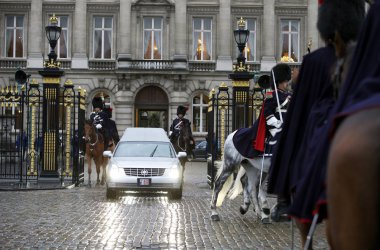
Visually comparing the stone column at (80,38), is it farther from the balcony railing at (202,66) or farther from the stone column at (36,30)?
the balcony railing at (202,66)

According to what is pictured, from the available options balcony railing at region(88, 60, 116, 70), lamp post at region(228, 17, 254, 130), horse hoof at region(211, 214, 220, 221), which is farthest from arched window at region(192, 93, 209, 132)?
horse hoof at region(211, 214, 220, 221)

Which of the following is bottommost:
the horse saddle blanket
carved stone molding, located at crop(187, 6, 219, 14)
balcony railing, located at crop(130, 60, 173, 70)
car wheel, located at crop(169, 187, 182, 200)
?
car wheel, located at crop(169, 187, 182, 200)

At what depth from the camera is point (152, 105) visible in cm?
4500

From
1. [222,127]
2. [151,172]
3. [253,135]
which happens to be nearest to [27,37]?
[222,127]

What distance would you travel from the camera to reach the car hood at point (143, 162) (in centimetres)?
1650

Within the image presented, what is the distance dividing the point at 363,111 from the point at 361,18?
66.3 inches

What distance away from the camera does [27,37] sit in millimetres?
45188

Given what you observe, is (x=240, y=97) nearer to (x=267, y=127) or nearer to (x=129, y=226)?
(x=267, y=127)

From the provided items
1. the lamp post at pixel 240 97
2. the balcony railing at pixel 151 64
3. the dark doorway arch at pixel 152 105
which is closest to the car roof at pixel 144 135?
the lamp post at pixel 240 97

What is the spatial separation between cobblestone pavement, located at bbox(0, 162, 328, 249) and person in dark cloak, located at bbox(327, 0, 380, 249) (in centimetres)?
639

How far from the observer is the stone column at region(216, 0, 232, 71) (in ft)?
149

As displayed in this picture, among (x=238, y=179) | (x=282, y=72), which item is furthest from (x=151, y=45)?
(x=282, y=72)

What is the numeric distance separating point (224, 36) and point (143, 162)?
1176 inches

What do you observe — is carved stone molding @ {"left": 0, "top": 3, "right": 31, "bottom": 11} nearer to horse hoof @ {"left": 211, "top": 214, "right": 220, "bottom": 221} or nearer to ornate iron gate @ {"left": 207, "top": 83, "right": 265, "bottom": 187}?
ornate iron gate @ {"left": 207, "top": 83, "right": 265, "bottom": 187}
